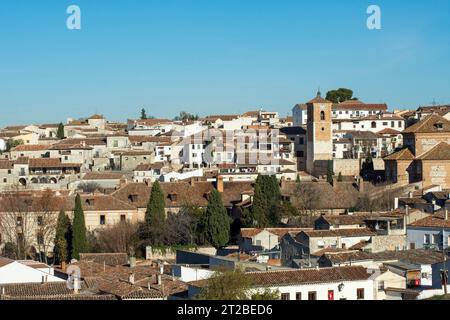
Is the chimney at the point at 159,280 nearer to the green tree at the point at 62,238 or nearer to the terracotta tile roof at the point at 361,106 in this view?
the green tree at the point at 62,238

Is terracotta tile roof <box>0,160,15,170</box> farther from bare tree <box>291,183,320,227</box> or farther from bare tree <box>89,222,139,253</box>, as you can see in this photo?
bare tree <box>291,183,320,227</box>

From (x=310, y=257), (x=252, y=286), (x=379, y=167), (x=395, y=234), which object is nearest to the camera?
(x=252, y=286)

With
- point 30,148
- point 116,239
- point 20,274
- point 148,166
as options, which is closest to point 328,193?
point 116,239

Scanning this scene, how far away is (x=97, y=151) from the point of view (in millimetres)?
74375

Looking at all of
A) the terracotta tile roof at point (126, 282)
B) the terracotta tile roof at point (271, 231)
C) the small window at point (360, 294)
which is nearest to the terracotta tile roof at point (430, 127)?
the terracotta tile roof at point (271, 231)

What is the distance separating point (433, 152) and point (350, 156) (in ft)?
60.8

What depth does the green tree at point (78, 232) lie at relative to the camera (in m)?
43.9

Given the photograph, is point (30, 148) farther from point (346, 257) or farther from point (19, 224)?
point (346, 257)

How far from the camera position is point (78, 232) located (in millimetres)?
44500

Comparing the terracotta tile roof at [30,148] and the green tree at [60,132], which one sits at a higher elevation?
the green tree at [60,132]

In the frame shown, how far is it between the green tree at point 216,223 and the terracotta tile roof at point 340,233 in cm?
1019

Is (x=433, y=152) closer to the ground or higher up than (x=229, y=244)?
higher up

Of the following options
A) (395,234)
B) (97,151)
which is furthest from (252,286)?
(97,151)

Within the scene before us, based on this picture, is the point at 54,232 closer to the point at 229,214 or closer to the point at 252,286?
the point at 229,214
